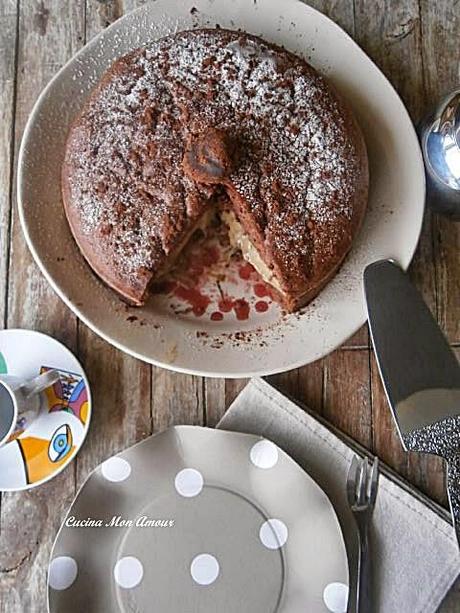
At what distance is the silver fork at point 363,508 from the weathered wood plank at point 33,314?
0.51m

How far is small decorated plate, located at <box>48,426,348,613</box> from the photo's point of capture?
149cm

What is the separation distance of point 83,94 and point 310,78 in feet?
1.36

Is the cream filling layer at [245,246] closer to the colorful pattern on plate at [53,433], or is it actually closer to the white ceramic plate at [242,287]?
the white ceramic plate at [242,287]

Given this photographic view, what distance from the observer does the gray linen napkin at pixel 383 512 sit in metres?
1.51

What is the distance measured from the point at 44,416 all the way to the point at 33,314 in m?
0.19

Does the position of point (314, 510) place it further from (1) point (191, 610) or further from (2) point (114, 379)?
(2) point (114, 379)

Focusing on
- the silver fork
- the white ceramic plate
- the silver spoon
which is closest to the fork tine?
the silver fork

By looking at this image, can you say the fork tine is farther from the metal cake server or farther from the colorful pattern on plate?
the colorful pattern on plate

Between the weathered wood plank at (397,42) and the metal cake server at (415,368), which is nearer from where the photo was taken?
the metal cake server at (415,368)

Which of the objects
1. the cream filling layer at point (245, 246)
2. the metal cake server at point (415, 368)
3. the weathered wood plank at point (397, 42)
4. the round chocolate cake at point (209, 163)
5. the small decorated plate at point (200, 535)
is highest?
the weathered wood plank at point (397, 42)

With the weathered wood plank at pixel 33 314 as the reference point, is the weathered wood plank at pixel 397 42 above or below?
above

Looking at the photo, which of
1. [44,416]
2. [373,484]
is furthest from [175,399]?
[373,484]

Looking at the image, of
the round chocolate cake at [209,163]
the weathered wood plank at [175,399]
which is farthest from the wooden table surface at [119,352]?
the round chocolate cake at [209,163]

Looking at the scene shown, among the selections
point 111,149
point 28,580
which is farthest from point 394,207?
point 28,580
